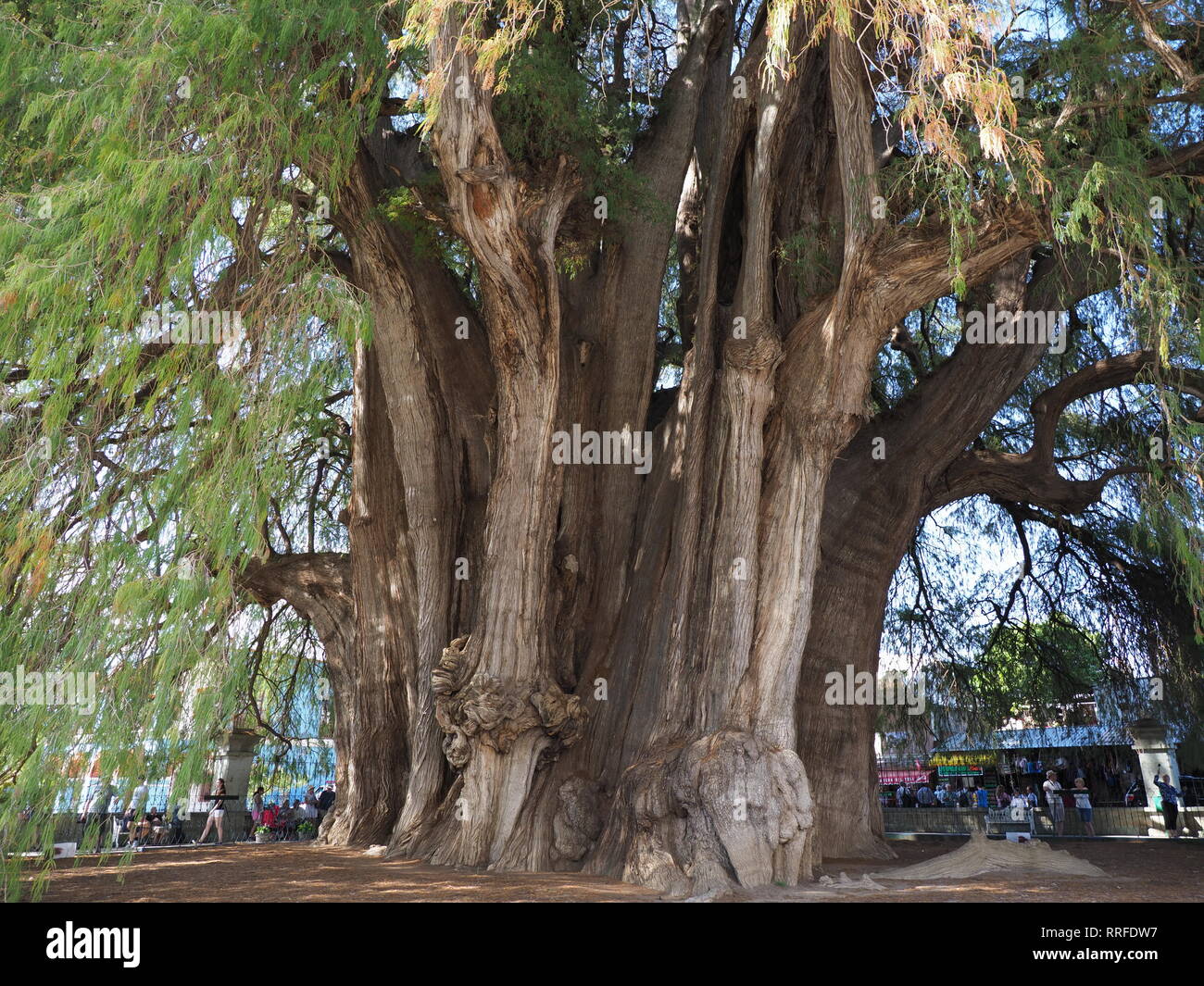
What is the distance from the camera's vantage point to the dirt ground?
220 inches

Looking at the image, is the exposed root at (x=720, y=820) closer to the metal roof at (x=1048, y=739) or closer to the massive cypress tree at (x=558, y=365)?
the massive cypress tree at (x=558, y=365)

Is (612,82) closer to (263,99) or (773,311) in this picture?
(773,311)

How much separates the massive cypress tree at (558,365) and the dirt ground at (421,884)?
547 millimetres

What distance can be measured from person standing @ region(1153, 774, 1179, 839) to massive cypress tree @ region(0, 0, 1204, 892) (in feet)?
8.12

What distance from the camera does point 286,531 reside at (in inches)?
450

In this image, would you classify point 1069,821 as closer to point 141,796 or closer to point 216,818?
point 216,818

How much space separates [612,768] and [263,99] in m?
5.35

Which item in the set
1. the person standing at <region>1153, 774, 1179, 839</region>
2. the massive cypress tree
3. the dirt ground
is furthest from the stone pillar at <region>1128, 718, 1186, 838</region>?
the dirt ground

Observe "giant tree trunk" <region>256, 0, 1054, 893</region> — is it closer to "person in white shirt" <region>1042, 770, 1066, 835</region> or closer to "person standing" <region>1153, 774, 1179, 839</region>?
"person in white shirt" <region>1042, 770, 1066, 835</region>

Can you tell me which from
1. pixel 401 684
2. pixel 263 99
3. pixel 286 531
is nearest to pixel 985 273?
pixel 263 99

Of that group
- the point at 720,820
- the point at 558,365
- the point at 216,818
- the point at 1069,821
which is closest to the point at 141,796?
the point at 720,820

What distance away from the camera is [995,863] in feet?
23.4

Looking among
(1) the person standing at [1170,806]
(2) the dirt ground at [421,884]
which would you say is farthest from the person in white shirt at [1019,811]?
(2) the dirt ground at [421,884]

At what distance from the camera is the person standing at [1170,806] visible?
11.1 metres
